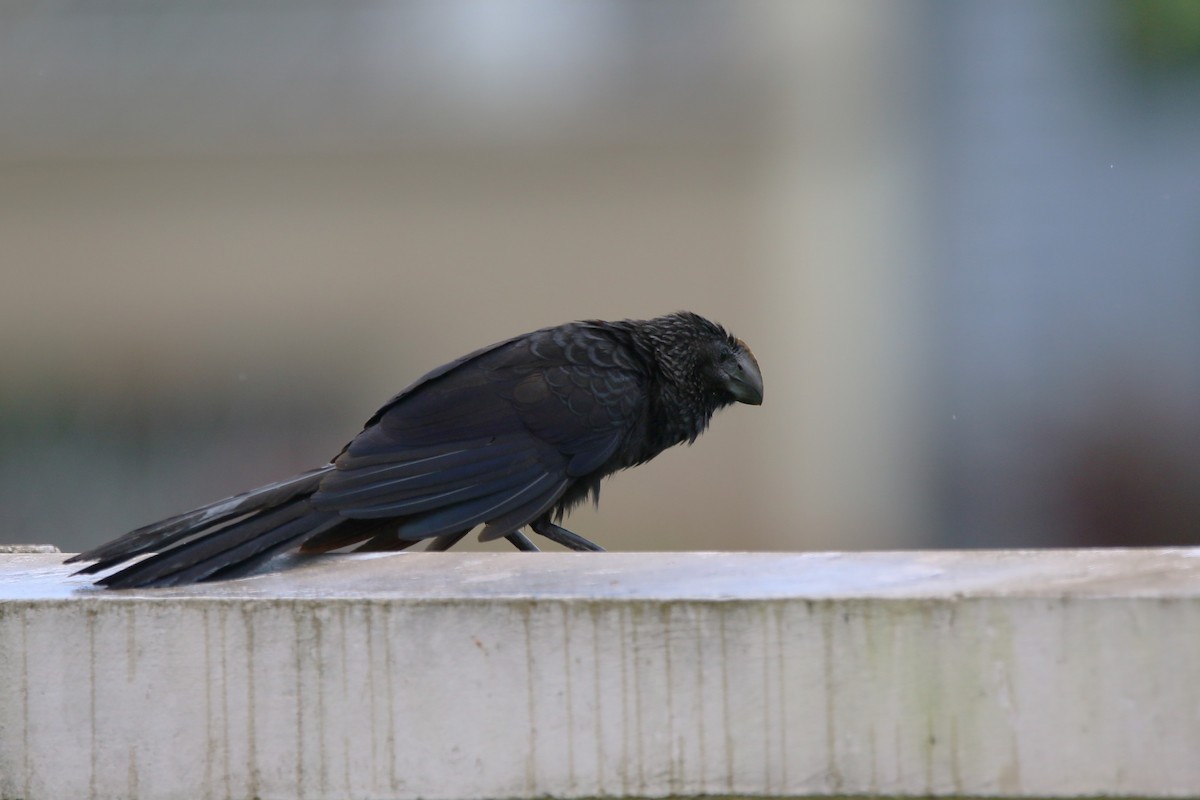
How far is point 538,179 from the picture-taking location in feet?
29.6

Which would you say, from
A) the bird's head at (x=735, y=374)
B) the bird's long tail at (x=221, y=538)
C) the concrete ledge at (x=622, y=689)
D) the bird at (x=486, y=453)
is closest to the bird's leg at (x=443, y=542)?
the bird at (x=486, y=453)

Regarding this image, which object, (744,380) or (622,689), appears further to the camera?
(744,380)

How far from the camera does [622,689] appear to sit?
6.58 feet

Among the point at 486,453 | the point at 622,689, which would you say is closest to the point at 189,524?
the point at 486,453

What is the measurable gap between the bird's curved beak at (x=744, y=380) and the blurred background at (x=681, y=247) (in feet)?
16.1

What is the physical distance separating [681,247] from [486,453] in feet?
19.7

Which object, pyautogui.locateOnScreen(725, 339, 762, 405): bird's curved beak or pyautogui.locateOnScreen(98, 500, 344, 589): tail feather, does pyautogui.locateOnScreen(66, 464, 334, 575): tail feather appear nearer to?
pyautogui.locateOnScreen(98, 500, 344, 589): tail feather

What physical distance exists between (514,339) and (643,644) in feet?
4.98

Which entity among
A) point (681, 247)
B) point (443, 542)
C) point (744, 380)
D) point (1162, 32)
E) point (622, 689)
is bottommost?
point (622, 689)

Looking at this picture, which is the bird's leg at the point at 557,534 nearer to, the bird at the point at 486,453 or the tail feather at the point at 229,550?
the bird at the point at 486,453

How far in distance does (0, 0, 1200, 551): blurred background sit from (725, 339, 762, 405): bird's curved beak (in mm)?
4913

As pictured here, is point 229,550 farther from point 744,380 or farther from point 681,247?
point 681,247

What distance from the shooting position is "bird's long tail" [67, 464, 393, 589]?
7.92ft

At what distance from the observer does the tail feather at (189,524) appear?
2492 mm
